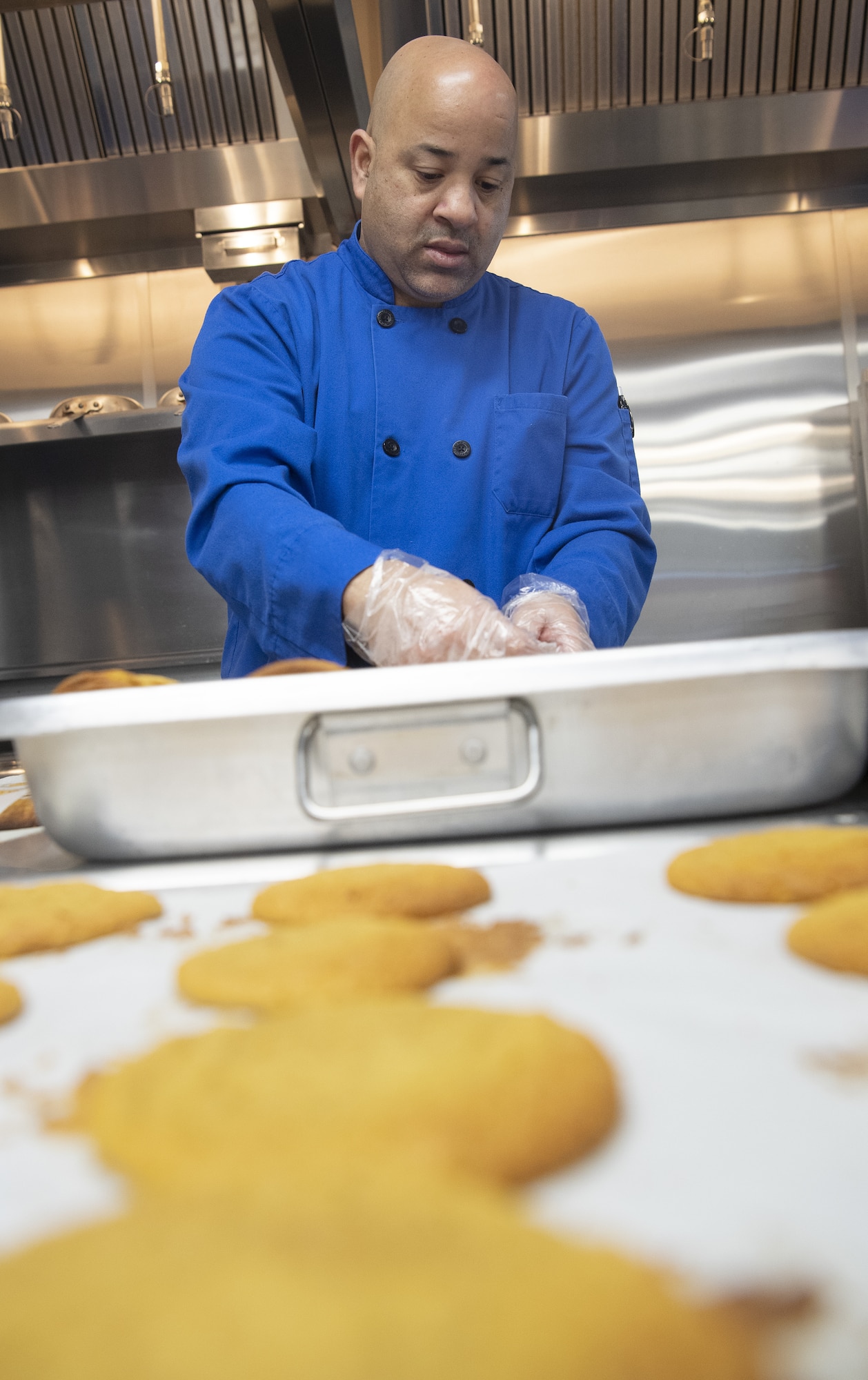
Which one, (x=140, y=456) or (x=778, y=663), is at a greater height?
(x=140, y=456)

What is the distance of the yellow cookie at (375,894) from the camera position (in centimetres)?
60

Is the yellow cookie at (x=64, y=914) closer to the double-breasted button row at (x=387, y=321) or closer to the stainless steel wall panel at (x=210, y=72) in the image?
the double-breasted button row at (x=387, y=321)

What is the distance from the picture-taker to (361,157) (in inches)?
61.1

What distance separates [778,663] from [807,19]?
2.92 m

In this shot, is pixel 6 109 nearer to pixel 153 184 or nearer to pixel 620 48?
pixel 153 184

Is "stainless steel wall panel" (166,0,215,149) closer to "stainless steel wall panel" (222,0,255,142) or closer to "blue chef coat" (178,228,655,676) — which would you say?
"stainless steel wall panel" (222,0,255,142)

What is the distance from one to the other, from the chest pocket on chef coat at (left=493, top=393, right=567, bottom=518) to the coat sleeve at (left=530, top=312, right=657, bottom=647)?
0.04 metres

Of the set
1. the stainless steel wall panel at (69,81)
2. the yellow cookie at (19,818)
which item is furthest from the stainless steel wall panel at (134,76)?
the yellow cookie at (19,818)

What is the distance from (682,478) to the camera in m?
3.05

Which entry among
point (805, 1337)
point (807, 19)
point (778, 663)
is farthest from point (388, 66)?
point (807, 19)

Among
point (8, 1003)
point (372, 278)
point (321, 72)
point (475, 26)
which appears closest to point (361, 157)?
point (372, 278)

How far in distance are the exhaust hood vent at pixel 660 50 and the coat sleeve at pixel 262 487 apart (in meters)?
1.82

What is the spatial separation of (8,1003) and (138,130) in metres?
3.05

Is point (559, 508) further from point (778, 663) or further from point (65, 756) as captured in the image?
point (65, 756)
